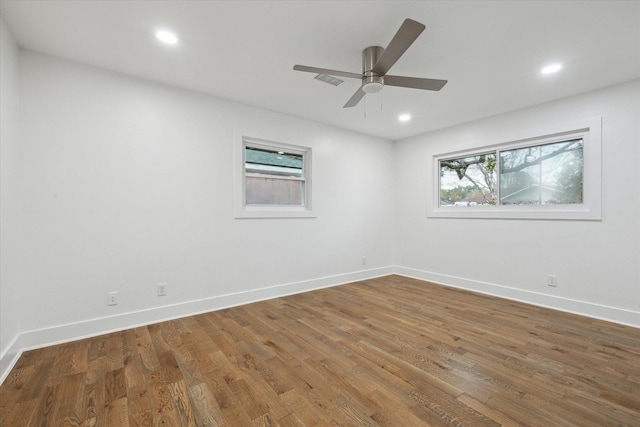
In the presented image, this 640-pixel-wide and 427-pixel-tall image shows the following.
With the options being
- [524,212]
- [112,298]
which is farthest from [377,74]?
[112,298]

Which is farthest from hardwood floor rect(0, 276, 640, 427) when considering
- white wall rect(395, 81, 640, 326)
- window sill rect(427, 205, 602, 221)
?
window sill rect(427, 205, 602, 221)

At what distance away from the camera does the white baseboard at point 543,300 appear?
2.96 metres

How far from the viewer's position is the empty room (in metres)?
1.87

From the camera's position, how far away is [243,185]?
3713mm

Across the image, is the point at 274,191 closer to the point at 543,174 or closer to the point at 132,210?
the point at 132,210

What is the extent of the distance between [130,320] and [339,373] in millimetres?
2216

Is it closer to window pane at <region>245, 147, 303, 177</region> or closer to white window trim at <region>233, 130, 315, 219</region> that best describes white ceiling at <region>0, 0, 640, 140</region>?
white window trim at <region>233, 130, 315, 219</region>

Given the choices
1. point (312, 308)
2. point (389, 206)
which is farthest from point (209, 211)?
point (389, 206)

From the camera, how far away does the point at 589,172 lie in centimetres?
324

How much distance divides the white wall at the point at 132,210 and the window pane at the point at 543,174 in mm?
2878

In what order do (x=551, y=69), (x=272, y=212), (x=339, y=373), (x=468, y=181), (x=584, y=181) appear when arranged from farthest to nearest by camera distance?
(x=468, y=181)
(x=272, y=212)
(x=584, y=181)
(x=551, y=69)
(x=339, y=373)

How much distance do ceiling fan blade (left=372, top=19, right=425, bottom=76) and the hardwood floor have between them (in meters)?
2.26

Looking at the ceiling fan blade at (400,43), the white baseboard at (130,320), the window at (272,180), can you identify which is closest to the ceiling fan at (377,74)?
the ceiling fan blade at (400,43)

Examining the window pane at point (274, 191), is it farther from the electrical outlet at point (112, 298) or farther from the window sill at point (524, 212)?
the window sill at point (524, 212)
